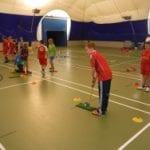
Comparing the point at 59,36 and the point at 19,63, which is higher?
the point at 59,36

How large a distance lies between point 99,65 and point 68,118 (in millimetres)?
1405

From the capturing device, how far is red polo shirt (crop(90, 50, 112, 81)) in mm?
4707

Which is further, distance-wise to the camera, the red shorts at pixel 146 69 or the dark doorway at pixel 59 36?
the dark doorway at pixel 59 36

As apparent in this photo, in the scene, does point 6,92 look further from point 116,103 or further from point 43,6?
point 43,6

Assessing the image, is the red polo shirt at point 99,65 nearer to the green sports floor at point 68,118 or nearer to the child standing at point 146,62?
the green sports floor at point 68,118

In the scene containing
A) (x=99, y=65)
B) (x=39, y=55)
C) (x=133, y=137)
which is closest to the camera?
(x=133, y=137)

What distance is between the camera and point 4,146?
379cm

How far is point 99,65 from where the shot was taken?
186 inches

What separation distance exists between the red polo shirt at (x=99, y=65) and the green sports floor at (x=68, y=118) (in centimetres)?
99

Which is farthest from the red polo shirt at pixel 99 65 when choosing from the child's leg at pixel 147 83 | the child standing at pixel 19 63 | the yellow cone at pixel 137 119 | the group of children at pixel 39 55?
the child standing at pixel 19 63

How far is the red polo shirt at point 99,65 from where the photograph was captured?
185 inches

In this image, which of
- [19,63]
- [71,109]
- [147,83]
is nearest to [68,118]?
[71,109]

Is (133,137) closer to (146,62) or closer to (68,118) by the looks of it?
(68,118)

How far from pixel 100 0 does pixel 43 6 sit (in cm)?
614
